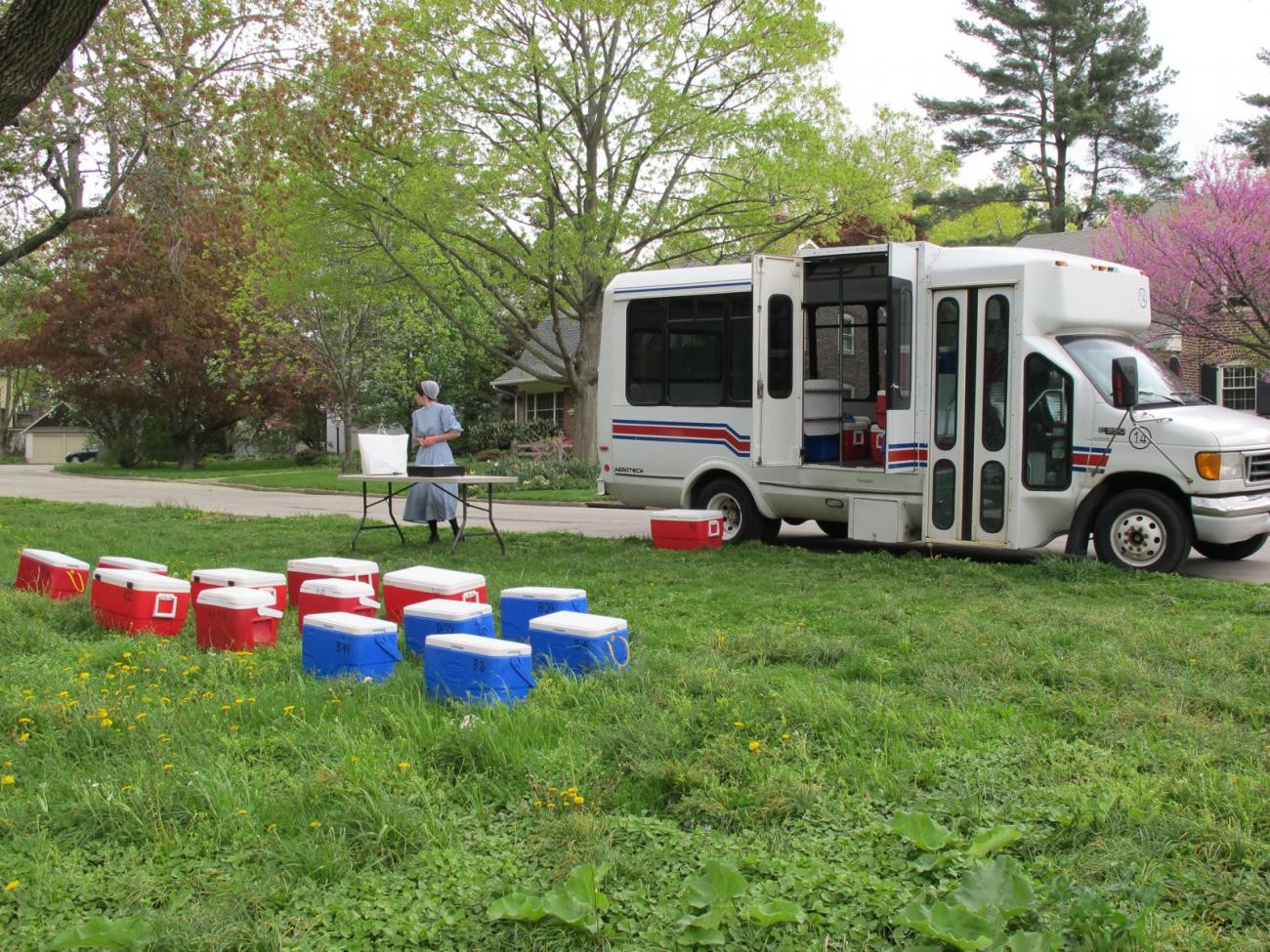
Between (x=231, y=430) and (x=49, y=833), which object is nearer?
(x=49, y=833)

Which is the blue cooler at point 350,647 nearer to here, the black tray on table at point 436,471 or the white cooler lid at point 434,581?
the white cooler lid at point 434,581

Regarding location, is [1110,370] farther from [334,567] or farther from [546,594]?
[334,567]

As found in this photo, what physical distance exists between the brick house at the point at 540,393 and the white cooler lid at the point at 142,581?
31375 millimetres

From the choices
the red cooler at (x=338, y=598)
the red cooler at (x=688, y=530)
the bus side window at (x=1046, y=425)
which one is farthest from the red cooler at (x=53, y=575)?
the bus side window at (x=1046, y=425)

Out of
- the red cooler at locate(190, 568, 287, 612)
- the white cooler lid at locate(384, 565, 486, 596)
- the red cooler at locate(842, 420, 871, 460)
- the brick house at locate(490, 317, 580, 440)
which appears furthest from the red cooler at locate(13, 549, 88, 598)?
the brick house at locate(490, 317, 580, 440)

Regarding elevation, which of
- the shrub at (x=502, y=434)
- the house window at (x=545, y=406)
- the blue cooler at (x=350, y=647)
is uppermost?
the house window at (x=545, y=406)

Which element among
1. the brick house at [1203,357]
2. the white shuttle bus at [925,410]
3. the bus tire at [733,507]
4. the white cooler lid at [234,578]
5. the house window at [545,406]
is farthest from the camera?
the house window at [545,406]

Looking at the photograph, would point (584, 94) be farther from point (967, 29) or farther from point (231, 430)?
point (231, 430)

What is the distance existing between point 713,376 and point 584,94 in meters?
10.5

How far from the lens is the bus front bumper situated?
9484mm

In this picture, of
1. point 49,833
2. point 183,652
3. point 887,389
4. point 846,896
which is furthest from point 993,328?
point 49,833

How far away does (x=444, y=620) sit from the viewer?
588 centimetres

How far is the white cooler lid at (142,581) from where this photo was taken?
7047 mm

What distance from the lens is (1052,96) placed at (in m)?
41.9
